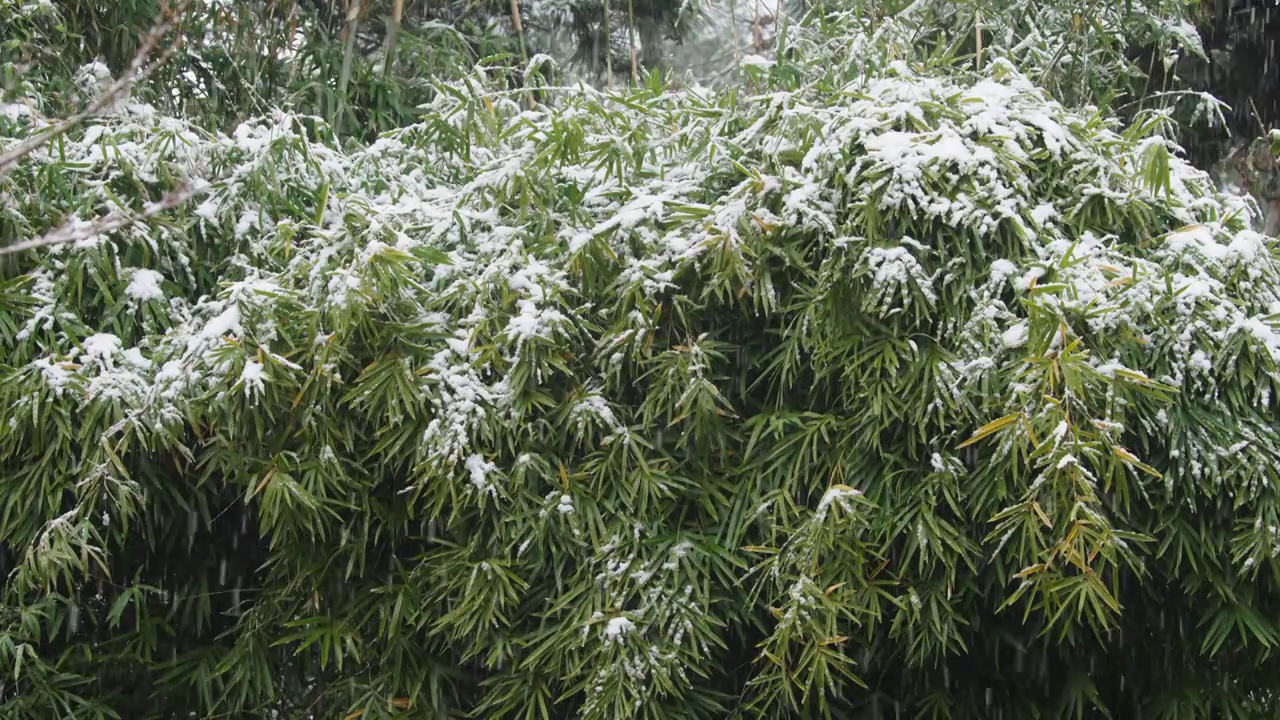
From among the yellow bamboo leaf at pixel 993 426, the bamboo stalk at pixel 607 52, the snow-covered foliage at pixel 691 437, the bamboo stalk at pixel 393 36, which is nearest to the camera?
the yellow bamboo leaf at pixel 993 426

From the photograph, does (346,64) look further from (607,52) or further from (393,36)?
(607,52)

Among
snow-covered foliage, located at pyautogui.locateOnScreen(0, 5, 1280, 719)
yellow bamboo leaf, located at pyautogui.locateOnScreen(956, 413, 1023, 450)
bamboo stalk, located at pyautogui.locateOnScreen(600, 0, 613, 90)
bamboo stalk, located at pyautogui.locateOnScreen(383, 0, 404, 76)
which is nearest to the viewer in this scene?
yellow bamboo leaf, located at pyautogui.locateOnScreen(956, 413, 1023, 450)

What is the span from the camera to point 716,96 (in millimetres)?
3211

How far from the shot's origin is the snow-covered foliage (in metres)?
2.42

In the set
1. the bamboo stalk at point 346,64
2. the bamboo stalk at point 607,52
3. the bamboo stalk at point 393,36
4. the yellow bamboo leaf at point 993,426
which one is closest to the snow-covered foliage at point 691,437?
the yellow bamboo leaf at point 993,426

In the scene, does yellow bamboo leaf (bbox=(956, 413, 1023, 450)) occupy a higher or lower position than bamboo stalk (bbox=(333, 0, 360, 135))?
lower

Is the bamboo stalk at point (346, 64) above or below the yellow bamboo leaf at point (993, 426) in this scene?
above

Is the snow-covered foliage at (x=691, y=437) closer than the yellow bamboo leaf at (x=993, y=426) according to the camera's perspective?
No

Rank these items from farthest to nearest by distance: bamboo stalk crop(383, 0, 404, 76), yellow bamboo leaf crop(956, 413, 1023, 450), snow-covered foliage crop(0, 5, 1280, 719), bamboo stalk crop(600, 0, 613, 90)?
1. bamboo stalk crop(600, 0, 613, 90)
2. bamboo stalk crop(383, 0, 404, 76)
3. snow-covered foliage crop(0, 5, 1280, 719)
4. yellow bamboo leaf crop(956, 413, 1023, 450)

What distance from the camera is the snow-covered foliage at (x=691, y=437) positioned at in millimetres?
2420

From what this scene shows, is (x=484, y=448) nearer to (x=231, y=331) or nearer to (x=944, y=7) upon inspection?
(x=231, y=331)

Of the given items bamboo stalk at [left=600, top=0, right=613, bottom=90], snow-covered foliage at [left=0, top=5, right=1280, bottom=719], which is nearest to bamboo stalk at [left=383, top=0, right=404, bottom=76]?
bamboo stalk at [left=600, top=0, right=613, bottom=90]

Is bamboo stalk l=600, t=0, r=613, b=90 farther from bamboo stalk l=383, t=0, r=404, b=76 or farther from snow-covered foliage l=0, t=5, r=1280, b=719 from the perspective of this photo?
snow-covered foliage l=0, t=5, r=1280, b=719

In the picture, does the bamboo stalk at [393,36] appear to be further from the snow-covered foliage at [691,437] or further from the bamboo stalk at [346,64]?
the snow-covered foliage at [691,437]
